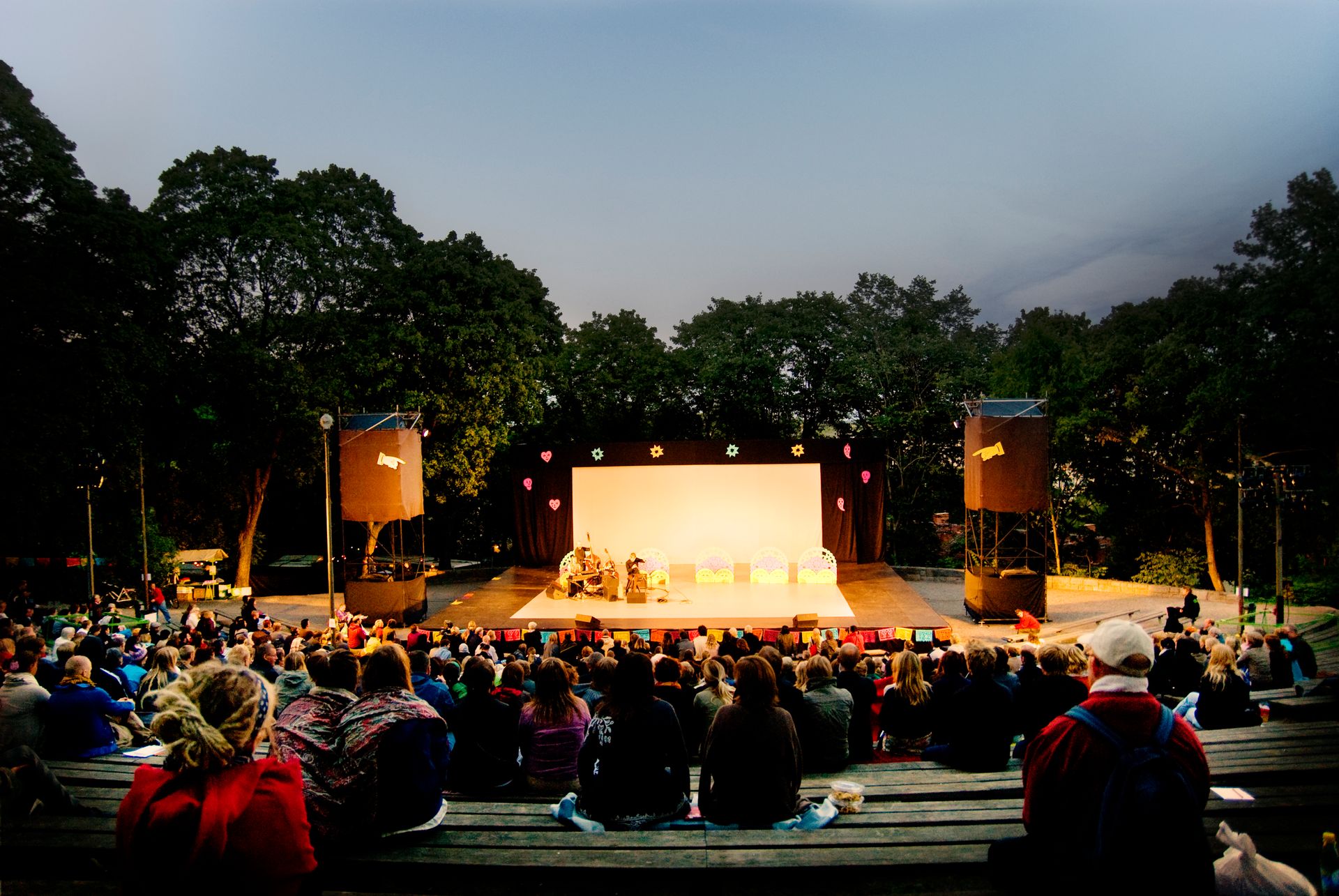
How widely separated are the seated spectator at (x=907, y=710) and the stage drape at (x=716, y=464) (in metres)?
11.9

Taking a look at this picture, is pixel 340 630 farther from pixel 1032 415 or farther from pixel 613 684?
pixel 1032 415

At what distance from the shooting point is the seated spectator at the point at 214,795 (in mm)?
1624

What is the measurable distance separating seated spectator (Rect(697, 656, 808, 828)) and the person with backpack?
2.83 ft

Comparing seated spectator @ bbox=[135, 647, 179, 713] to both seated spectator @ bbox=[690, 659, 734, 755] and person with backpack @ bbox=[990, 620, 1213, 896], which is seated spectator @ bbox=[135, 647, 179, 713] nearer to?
seated spectator @ bbox=[690, 659, 734, 755]

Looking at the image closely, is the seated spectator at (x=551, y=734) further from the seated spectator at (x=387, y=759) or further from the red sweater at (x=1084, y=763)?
the red sweater at (x=1084, y=763)

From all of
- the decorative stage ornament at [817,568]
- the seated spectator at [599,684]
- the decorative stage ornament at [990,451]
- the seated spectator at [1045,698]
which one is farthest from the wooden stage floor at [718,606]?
the seated spectator at [1045,698]

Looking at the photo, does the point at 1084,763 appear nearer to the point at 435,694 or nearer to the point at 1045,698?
the point at 1045,698

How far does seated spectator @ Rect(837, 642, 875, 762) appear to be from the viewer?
407cm

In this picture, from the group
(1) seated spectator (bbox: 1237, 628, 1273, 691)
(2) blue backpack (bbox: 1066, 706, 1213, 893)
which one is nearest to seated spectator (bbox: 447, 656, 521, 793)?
(2) blue backpack (bbox: 1066, 706, 1213, 893)

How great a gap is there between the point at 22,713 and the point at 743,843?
11.8 feet

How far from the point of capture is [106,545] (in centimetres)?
1592

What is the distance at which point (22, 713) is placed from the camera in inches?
145

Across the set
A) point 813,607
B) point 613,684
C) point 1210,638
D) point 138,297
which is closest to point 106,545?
point 138,297

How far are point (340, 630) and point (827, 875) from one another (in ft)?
34.0
